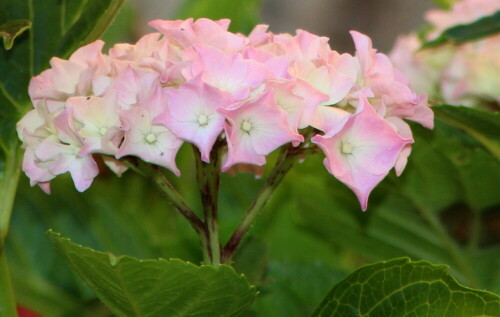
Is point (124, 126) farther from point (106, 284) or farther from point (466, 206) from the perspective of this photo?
point (466, 206)

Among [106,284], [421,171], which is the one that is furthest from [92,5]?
[421,171]

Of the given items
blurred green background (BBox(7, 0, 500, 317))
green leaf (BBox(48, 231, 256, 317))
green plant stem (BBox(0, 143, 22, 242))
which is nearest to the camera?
green leaf (BBox(48, 231, 256, 317))

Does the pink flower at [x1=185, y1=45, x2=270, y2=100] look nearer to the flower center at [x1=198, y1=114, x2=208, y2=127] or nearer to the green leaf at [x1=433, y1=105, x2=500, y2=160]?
the flower center at [x1=198, y1=114, x2=208, y2=127]

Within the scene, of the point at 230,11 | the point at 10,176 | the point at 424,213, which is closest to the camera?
the point at 10,176

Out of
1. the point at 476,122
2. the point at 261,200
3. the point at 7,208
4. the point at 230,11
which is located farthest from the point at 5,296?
the point at 230,11

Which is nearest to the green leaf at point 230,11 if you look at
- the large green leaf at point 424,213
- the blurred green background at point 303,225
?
the blurred green background at point 303,225

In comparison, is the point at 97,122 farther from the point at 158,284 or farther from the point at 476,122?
the point at 476,122

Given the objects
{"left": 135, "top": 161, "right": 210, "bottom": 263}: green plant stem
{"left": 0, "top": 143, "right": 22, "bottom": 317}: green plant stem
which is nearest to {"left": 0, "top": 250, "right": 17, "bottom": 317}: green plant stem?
{"left": 0, "top": 143, "right": 22, "bottom": 317}: green plant stem
